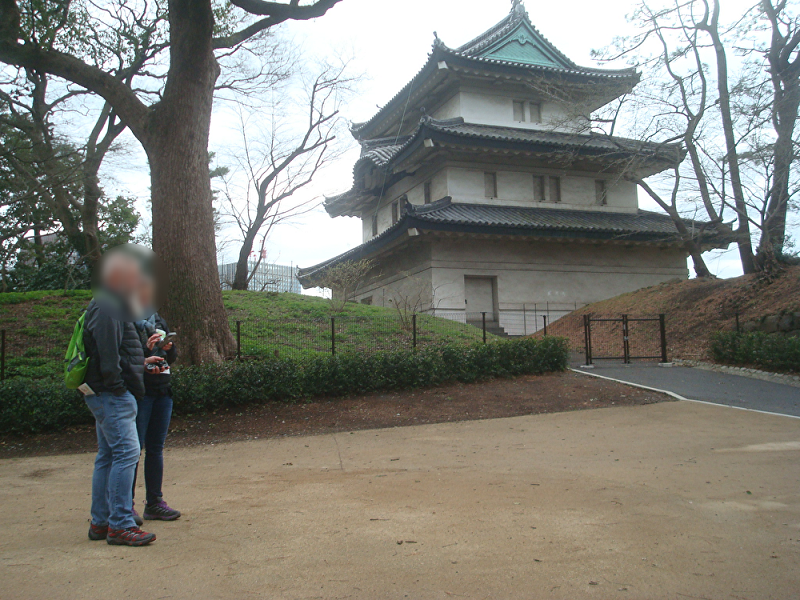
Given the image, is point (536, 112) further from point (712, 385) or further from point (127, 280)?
point (127, 280)

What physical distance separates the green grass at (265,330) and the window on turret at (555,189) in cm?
946

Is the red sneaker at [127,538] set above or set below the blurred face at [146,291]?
below

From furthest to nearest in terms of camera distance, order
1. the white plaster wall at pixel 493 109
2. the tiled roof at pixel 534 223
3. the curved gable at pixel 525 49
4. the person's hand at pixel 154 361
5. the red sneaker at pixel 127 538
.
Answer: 1. the curved gable at pixel 525 49
2. the white plaster wall at pixel 493 109
3. the tiled roof at pixel 534 223
4. the person's hand at pixel 154 361
5. the red sneaker at pixel 127 538

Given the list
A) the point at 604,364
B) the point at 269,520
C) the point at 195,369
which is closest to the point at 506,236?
the point at 604,364

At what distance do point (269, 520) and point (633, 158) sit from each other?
16.7 metres

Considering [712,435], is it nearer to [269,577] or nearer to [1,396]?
[269,577]

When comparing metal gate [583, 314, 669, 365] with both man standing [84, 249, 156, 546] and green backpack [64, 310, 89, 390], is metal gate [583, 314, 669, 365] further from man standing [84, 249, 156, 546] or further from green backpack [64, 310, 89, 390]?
green backpack [64, 310, 89, 390]

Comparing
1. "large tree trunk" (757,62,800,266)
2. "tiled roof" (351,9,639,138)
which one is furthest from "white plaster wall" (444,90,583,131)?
"large tree trunk" (757,62,800,266)

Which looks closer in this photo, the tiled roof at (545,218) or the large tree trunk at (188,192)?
the large tree trunk at (188,192)

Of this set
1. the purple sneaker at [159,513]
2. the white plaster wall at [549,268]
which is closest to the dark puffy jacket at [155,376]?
the purple sneaker at [159,513]

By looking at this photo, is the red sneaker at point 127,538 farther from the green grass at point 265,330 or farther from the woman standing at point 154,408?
the green grass at point 265,330

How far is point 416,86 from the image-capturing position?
75.6 feet

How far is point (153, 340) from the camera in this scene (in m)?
3.71

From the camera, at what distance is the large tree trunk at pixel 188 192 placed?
9172mm
